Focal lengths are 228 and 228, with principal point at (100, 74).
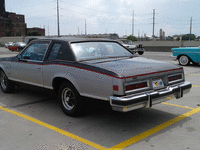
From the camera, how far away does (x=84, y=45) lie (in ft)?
15.9

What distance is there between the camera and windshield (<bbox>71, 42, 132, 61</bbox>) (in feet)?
15.1

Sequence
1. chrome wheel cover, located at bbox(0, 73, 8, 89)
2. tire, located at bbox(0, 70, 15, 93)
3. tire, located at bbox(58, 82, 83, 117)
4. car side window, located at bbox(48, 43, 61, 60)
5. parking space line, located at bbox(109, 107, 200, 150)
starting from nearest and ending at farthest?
parking space line, located at bbox(109, 107, 200, 150) < tire, located at bbox(58, 82, 83, 117) < car side window, located at bbox(48, 43, 61, 60) < tire, located at bbox(0, 70, 15, 93) < chrome wheel cover, located at bbox(0, 73, 8, 89)

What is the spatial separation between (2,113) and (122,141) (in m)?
2.85

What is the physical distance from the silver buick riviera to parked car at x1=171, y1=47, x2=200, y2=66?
863 centimetres

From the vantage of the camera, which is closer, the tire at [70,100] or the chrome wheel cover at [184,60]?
the tire at [70,100]

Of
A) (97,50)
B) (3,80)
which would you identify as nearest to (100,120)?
(97,50)

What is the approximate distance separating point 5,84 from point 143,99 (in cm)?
463

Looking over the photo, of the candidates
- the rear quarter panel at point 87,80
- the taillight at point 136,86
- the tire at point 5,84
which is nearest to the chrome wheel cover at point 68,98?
the rear quarter panel at point 87,80

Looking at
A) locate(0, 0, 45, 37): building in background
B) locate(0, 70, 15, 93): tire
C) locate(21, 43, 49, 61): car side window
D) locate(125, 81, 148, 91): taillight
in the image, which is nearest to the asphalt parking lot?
locate(125, 81, 148, 91): taillight

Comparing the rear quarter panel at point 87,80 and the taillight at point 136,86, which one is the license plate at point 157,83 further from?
the rear quarter panel at point 87,80

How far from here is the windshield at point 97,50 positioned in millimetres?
4598

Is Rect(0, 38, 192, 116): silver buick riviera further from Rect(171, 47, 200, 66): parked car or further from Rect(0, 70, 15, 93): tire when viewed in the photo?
Rect(171, 47, 200, 66): parked car

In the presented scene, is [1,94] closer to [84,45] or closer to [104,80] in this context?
[84,45]

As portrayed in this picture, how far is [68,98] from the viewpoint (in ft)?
15.2
